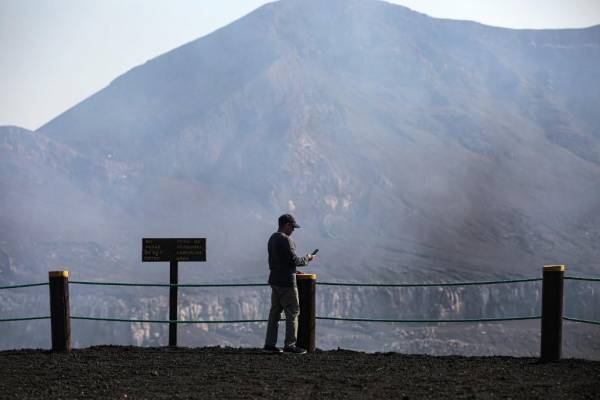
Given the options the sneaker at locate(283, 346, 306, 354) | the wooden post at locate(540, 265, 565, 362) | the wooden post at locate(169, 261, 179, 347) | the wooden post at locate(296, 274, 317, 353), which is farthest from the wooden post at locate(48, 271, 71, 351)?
the wooden post at locate(540, 265, 565, 362)

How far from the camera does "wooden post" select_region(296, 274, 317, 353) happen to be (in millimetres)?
14047

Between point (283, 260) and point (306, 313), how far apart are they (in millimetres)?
1022

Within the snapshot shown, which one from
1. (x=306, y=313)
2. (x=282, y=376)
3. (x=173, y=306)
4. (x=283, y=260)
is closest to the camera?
(x=282, y=376)

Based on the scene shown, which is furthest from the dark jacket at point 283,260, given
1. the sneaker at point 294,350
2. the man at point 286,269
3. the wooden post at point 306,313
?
the sneaker at point 294,350

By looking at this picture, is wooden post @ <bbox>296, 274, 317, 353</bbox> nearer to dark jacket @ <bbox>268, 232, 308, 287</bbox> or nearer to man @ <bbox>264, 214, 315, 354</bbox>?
man @ <bbox>264, 214, 315, 354</bbox>

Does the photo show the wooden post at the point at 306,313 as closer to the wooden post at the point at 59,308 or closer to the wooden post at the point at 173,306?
the wooden post at the point at 173,306

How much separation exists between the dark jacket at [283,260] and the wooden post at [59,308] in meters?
3.25

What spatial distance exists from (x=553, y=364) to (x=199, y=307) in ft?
485

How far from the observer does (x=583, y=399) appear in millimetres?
10039

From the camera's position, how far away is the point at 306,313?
14.1 m

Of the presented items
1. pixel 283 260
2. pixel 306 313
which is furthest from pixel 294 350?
pixel 283 260

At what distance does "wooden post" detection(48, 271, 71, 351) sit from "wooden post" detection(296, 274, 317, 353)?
346cm

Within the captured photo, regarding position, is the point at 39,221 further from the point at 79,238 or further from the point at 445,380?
the point at 445,380

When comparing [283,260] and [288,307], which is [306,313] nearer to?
[288,307]
